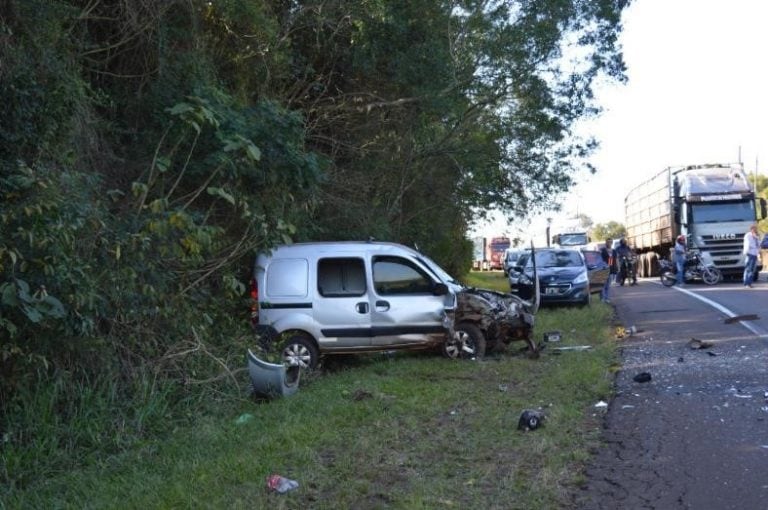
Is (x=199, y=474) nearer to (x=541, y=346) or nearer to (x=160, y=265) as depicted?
(x=160, y=265)

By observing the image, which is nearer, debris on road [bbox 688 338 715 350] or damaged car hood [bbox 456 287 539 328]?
damaged car hood [bbox 456 287 539 328]

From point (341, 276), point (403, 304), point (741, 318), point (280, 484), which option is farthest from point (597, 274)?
point (280, 484)

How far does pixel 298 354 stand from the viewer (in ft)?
35.0

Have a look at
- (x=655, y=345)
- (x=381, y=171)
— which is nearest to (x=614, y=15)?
(x=381, y=171)

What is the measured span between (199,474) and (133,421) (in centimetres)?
186

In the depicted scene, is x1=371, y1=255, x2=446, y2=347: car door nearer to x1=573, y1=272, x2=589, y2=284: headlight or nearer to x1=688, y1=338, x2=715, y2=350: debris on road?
x1=688, y1=338, x2=715, y2=350: debris on road

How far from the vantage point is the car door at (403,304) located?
10.9m

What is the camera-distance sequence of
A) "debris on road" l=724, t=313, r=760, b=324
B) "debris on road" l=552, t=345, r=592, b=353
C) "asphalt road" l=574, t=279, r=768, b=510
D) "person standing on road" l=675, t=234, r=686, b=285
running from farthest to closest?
"person standing on road" l=675, t=234, r=686, b=285, "debris on road" l=724, t=313, r=760, b=324, "debris on road" l=552, t=345, r=592, b=353, "asphalt road" l=574, t=279, r=768, b=510

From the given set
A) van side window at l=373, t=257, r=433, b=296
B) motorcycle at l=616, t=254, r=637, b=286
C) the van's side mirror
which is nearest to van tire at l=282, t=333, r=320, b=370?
van side window at l=373, t=257, r=433, b=296

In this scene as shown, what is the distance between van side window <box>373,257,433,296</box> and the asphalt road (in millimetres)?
3032

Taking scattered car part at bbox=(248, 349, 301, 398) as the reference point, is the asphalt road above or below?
below

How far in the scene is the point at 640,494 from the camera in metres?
5.28

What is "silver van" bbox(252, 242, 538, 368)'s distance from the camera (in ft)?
35.2

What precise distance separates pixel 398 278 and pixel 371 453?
5.02 metres
